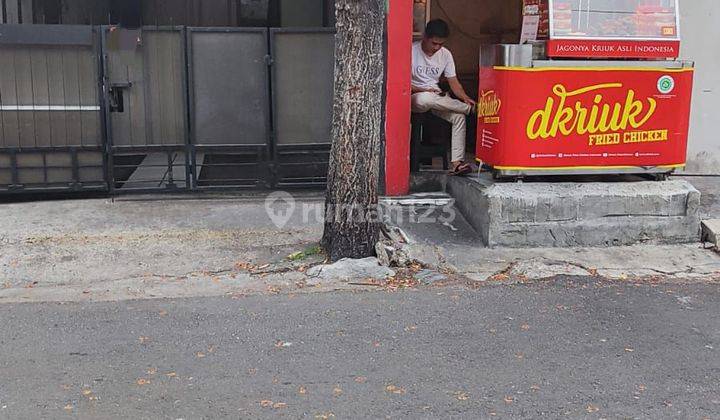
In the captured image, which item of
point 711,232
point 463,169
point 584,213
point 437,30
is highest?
point 437,30

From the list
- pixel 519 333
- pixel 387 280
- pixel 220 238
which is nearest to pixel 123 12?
pixel 220 238

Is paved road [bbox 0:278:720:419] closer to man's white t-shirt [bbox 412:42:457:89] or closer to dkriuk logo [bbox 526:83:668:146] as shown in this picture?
dkriuk logo [bbox 526:83:668:146]

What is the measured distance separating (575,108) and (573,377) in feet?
10.4

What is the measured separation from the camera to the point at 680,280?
19.6 ft

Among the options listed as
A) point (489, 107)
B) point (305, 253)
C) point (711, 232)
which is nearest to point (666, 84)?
point (711, 232)

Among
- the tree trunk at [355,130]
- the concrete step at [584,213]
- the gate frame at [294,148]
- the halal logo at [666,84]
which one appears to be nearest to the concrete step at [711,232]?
the concrete step at [584,213]

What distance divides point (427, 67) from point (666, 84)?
234cm

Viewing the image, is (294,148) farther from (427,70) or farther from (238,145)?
(427,70)

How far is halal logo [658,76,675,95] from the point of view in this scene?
676 cm

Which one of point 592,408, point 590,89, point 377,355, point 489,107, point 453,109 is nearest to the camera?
point 592,408

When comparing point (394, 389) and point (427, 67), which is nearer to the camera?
point (394, 389)

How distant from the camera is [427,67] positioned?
7.85 meters

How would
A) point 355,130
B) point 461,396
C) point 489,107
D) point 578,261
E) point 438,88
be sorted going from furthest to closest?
1. point 438,88
2. point 489,107
3. point 578,261
4. point 355,130
5. point 461,396

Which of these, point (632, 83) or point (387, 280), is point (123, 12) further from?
point (632, 83)
